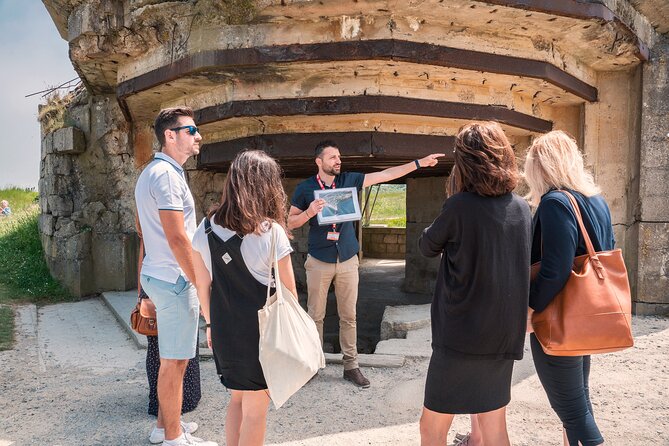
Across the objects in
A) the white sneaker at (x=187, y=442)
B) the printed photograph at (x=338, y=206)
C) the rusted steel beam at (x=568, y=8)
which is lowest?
the white sneaker at (x=187, y=442)

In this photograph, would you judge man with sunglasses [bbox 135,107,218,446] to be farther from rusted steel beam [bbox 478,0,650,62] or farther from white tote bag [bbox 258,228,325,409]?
rusted steel beam [bbox 478,0,650,62]

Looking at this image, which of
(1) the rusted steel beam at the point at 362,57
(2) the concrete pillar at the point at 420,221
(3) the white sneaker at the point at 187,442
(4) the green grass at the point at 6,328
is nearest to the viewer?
(3) the white sneaker at the point at 187,442

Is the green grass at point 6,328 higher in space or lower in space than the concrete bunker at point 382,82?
lower

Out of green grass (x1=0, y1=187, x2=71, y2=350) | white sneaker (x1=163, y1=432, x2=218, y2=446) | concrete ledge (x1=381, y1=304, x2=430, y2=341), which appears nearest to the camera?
white sneaker (x1=163, y1=432, x2=218, y2=446)

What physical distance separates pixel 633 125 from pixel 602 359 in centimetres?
288

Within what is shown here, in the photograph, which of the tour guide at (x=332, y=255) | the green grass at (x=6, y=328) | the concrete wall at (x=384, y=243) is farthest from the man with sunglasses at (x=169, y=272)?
the concrete wall at (x=384, y=243)

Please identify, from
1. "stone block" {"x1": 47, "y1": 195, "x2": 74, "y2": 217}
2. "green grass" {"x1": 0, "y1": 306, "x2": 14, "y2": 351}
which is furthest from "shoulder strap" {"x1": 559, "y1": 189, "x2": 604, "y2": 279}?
"stone block" {"x1": 47, "y1": 195, "x2": 74, "y2": 217}

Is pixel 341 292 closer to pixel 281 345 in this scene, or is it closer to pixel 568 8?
pixel 281 345

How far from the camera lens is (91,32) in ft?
16.4

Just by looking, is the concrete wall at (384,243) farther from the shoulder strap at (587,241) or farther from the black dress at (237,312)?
the black dress at (237,312)

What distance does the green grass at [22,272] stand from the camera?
22.2 ft

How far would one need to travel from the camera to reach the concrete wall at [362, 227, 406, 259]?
47.8ft

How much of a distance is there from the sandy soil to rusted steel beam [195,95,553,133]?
220 centimetres

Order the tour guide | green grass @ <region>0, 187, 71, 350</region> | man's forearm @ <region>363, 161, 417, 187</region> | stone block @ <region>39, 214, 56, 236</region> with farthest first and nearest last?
stone block @ <region>39, 214, 56, 236</region> < green grass @ <region>0, 187, 71, 350</region> < man's forearm @ <region>363, 161, 417, 187</region> < the tour guide
